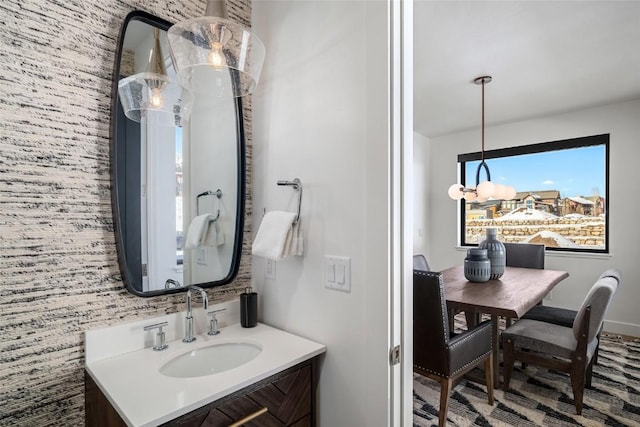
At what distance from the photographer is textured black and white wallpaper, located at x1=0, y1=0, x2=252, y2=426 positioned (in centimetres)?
98

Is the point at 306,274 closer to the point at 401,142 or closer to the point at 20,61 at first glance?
the point at 401,142

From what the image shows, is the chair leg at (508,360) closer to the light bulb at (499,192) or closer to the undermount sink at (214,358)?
the light bulb at (499,192)

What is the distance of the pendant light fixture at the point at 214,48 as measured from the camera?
3.28 ft


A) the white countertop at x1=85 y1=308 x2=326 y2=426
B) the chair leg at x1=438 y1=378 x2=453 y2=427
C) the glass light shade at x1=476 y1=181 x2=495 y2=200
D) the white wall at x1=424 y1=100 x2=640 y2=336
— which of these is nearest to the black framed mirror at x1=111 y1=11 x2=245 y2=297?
the white countertop at x1=85 y1=308 x2=326 y2=426

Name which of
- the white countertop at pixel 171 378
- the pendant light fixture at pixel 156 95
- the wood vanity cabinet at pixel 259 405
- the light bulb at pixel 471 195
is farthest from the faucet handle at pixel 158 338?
the light bulb at pixel 471 195

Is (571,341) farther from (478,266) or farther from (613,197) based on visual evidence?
(613,197)

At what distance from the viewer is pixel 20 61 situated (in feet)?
3.25

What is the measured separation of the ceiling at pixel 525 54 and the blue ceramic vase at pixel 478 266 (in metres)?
1.48

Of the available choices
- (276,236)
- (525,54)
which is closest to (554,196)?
(525,54)

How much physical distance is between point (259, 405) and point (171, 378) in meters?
0.27

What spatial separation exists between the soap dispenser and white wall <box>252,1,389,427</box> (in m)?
0.07

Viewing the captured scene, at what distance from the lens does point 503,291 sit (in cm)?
237

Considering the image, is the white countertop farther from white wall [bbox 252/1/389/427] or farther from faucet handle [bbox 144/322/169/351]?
white wall [bbox 252/1/389/427]

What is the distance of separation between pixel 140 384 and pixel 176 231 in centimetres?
55
